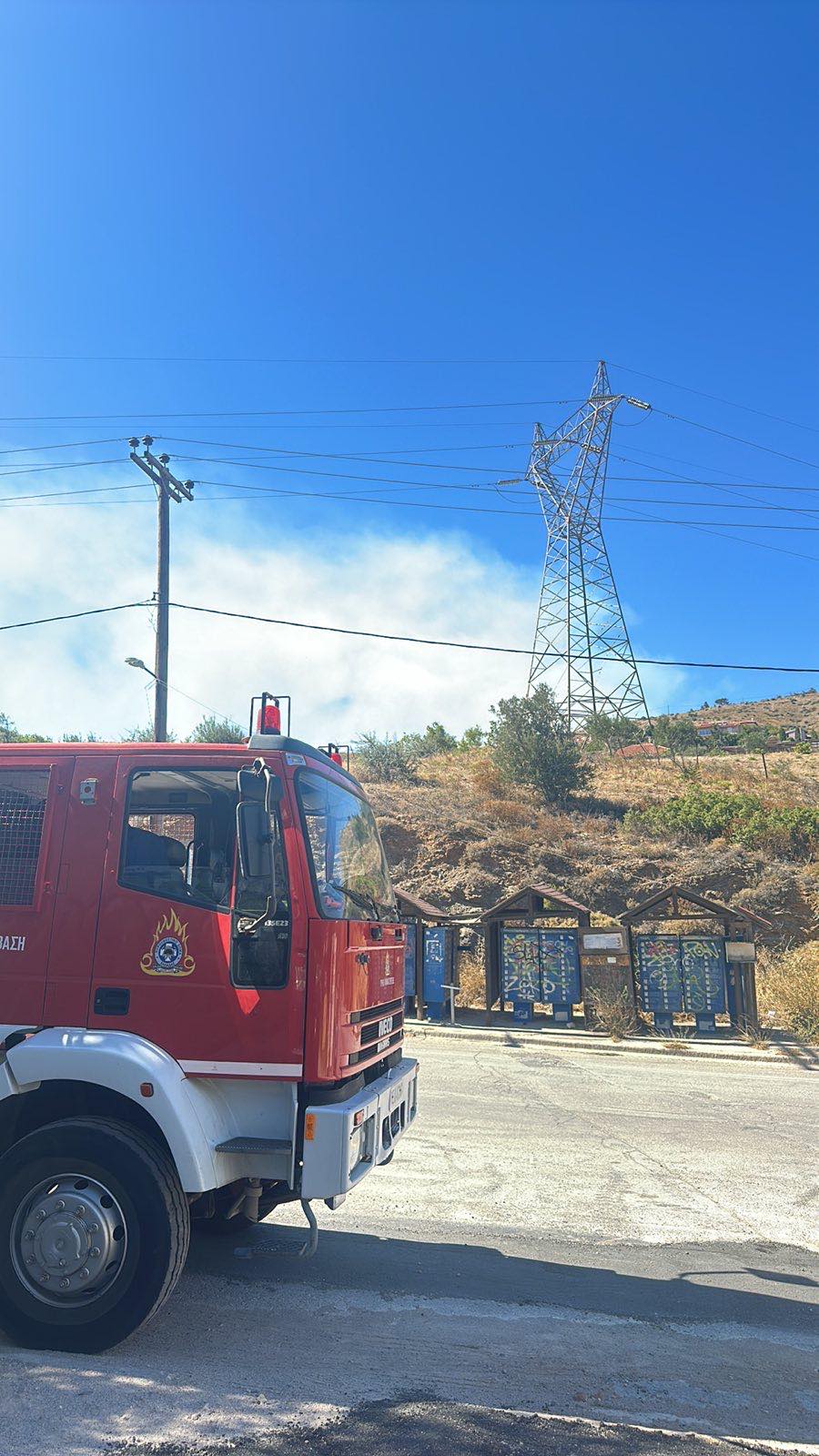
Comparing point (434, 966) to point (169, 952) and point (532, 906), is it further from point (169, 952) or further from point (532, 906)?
point (169, 952)

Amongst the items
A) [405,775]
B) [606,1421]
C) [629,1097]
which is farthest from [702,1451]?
[405,775]

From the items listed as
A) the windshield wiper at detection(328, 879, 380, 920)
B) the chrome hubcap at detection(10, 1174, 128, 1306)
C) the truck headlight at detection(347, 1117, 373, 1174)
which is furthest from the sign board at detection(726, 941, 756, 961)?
the chrome hubcap at detection(10, 1174, 128, 1306)

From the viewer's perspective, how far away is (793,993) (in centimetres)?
1638

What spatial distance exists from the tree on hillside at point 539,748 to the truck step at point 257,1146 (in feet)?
91.4

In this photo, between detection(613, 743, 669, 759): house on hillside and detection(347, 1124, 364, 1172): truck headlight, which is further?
detection(613, 743, 669, 759): house on hillside

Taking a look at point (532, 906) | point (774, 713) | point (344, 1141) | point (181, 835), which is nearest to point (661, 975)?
point (532, 906)

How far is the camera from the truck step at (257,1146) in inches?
162

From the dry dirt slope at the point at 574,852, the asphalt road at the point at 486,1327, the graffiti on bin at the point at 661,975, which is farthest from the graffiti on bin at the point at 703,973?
the asphalt road at the point at 486,1327

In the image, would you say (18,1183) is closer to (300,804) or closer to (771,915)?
(300,804)

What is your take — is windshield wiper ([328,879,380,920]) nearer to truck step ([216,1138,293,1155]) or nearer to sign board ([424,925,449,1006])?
truck step ([216,1138,293,1155])

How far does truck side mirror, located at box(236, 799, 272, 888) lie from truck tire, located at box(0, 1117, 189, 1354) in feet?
4.22

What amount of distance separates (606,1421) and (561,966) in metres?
13.7

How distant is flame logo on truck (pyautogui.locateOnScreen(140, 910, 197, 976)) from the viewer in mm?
4320

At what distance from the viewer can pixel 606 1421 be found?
3582 mm
